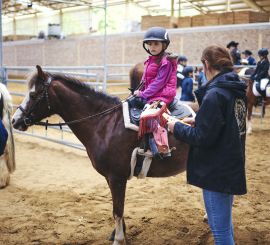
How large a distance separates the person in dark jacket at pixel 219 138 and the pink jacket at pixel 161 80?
2.81 feet

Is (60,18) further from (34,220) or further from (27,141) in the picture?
(34,220)

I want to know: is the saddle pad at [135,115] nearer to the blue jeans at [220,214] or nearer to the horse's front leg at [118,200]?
the horse's front leg at [118,200]

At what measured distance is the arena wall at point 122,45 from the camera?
12.3 metres

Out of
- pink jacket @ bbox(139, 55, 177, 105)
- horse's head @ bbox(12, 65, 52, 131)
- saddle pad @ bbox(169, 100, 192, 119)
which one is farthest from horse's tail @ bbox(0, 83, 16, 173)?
saddle pad @ bbox(169, 100, 192, 119)

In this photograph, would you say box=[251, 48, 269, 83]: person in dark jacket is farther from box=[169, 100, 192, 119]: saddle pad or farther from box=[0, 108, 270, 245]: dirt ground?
box=[169, 100, 192, 119]: saddle pad

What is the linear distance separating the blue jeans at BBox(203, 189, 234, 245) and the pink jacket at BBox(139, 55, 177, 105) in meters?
1.12

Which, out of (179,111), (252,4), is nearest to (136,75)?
(179,111)

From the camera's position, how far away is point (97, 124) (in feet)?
9.34

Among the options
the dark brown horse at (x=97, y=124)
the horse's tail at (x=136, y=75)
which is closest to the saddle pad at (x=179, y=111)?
the dark brown horse at (x=97, y=124)

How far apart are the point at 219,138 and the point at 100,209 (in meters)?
2.19

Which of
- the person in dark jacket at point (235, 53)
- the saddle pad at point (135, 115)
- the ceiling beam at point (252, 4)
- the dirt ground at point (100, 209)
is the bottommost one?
the dirt ground at point (100, 209)

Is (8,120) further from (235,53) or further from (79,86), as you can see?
(235,53)

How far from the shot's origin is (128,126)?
274cm

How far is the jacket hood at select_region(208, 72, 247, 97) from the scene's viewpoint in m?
1.78
